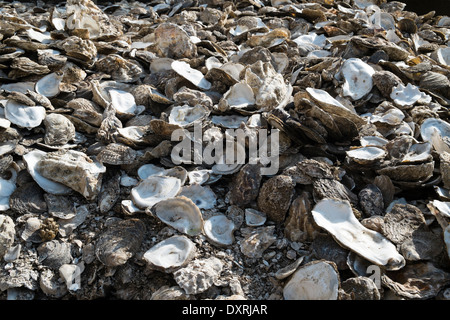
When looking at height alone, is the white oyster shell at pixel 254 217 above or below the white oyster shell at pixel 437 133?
below

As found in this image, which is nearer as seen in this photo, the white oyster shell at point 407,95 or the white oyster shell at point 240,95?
the white oyster shell at point 240,95

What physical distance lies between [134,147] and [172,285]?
103 centimetres

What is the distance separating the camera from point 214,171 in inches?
97.3

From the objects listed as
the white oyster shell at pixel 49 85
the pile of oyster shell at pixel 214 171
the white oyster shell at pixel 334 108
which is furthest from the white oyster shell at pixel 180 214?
the white oyster shell at pixel 49 85

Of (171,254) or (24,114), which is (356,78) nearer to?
(171,254)

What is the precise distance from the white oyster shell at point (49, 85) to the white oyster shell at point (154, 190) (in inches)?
47.0

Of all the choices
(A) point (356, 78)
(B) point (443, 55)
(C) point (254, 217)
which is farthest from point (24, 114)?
(B) point (443, 55)

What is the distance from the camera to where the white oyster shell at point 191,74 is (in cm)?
315

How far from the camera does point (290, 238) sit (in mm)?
2139

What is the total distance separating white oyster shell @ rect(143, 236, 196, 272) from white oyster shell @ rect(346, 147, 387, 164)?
108cm

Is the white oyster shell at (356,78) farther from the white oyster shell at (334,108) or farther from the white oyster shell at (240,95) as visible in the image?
the white oyster shell at (240,95)

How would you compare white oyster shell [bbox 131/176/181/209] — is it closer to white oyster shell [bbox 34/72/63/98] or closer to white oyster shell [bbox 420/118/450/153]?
white oyster shell [bbox 34/72/63/98]

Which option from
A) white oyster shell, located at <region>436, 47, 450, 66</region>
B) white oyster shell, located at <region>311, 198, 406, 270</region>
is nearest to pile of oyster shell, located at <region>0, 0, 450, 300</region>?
white oyster shell, located at <region>311, 198, 406, 270</region>

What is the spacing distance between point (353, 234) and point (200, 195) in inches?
34.4
